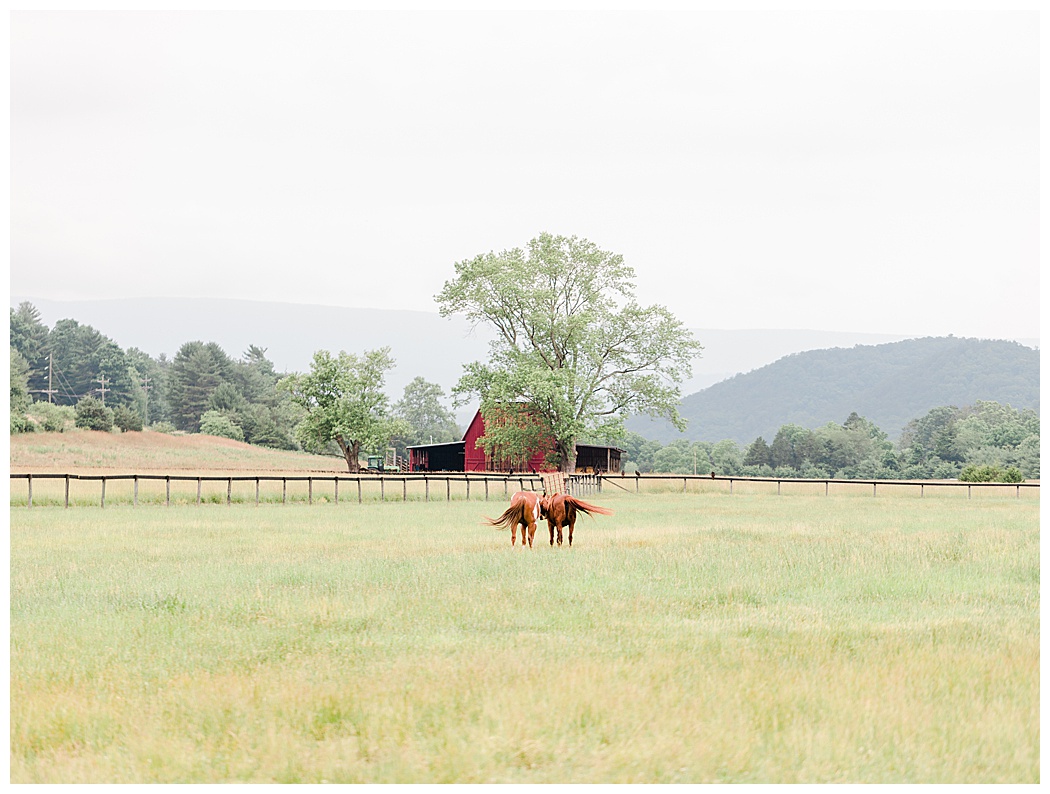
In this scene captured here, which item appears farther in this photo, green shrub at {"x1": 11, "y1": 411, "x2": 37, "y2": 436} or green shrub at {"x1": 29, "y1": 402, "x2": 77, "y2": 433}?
green shrub at {"x1": 29, "y1": 402, "x2": 77, "y2": 433}

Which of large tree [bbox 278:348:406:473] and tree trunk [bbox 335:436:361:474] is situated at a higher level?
large tree [bbox 278:348:406:473]

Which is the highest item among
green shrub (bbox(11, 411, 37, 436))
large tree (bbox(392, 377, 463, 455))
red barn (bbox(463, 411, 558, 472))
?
large tree (bbox(392, 377, 463, 455))

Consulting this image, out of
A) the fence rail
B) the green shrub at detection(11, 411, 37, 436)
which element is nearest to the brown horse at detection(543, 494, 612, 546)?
the fence rail

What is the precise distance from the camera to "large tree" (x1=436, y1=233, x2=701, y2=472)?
49.7 meters

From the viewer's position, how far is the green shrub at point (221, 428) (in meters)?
102

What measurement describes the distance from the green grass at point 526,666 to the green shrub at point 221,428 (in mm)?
87223

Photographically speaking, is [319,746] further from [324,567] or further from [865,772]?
[324,567]

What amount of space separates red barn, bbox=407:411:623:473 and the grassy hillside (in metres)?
9.86

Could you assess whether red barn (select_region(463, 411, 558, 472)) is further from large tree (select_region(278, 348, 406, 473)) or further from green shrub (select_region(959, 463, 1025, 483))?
green shrub (select_region(959, 463, 1025, 483))

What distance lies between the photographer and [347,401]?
70.4 meters

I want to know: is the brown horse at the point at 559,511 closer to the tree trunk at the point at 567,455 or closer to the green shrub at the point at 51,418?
the tree trunk at the point at 567,455

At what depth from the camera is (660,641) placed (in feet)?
31.0

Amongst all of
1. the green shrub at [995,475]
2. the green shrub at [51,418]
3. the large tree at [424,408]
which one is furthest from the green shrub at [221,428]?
the green shrub at [995,475]

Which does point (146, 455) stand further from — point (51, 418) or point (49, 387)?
point (49, 387)
